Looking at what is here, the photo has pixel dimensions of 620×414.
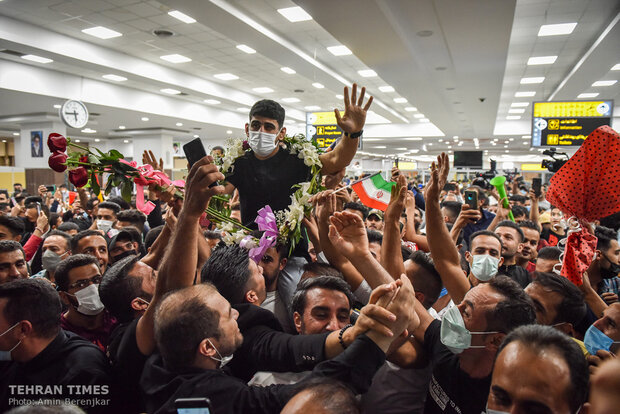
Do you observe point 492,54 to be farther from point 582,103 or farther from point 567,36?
point 582,103

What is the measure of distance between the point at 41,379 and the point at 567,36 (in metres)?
9.77

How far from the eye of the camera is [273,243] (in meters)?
2.58

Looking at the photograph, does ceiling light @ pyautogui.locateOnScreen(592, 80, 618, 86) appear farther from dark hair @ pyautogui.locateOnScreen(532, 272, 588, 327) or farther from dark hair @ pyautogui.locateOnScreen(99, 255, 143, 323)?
dark hair @ pyautogui.locateOnScreen(99, 255, 143, 323)

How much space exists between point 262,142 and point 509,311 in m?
1.91

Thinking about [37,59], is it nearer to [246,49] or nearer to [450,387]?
[246,49]

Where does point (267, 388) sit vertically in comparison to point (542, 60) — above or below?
below

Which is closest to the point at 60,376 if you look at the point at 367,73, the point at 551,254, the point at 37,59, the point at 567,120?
the point at 551,254

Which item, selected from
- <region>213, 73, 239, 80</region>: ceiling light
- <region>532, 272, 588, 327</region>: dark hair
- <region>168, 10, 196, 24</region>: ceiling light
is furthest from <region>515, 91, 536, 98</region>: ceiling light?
<region>532, 272, 588, 327</region>: dark hair

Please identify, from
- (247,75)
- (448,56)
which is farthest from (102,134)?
(448,56)

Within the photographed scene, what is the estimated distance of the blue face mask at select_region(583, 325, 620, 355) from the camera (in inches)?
71.5

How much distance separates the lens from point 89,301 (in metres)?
2.55

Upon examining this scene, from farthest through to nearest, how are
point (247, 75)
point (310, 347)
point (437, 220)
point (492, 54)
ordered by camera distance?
point (247, 75) → point (492, 54) → point (437, 220) → point (310, 347)

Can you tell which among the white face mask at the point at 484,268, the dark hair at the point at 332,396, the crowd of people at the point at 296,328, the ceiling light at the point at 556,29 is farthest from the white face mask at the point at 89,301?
the ceiling light at the point at 556,29

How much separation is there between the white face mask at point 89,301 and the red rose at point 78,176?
2.48ft
